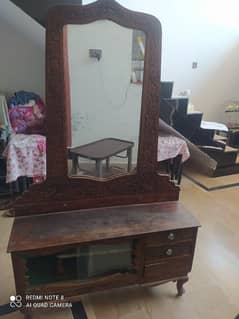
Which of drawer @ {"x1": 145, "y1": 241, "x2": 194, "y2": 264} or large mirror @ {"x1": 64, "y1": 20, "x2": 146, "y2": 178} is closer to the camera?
large mirror @ {"x1": 64, "y1": 20, "x2": 146, "y2": 178}

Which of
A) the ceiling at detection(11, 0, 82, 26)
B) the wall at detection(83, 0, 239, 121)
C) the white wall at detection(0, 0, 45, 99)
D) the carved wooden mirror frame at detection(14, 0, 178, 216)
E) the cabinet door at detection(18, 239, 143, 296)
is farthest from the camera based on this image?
the wall at detection(83, 0, 239, 121)

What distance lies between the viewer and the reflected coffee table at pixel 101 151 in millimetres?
1359

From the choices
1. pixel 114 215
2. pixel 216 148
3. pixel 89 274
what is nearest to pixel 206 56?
pixel 216 148

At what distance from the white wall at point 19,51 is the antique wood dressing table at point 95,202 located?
1.95 meters

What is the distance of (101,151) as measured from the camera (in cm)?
139

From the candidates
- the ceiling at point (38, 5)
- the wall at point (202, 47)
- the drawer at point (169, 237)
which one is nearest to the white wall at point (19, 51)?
the ceiling at point (38, 5)

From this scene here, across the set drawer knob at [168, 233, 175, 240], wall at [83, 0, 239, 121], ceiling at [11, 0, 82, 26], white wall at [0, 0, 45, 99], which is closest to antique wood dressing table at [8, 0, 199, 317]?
drawer knob at [168, 233, 175, 240]

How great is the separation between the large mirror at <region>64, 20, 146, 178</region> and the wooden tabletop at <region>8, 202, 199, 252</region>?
0.23 meters

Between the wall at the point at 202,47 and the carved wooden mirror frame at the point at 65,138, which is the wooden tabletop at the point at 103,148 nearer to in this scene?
the carved wooden mirror frame at the point at 65,138

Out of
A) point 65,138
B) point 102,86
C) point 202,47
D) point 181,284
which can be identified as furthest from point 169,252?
point 202,47

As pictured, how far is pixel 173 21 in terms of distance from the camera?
341cm

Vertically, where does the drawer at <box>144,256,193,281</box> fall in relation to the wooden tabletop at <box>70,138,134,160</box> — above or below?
below

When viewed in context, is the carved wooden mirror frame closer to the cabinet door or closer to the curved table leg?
the cabinet door

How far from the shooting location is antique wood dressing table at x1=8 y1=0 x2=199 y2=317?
117 cm
